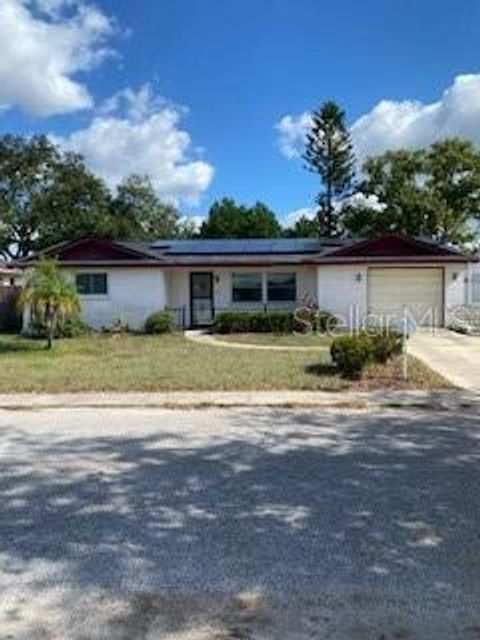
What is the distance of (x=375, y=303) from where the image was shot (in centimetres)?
3122

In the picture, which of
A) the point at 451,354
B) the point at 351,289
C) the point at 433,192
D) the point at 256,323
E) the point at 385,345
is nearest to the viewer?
the point at 385,345

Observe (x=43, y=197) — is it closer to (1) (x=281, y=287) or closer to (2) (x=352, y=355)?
(1) (x=281, y=287)

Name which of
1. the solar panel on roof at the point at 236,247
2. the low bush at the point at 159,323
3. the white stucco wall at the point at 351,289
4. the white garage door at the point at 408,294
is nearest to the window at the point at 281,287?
the solar panel on roof at the point at 236,247

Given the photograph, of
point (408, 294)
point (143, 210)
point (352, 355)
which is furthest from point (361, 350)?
point (143, 210)

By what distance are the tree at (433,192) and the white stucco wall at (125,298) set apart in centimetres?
2246

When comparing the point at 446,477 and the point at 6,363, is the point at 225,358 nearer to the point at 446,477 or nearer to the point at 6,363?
the point at 6,363

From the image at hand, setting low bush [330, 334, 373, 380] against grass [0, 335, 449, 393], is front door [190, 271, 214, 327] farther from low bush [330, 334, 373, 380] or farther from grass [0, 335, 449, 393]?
low bush [330, 334, 373, 380]

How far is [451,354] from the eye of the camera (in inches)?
853

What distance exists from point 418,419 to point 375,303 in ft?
62.6

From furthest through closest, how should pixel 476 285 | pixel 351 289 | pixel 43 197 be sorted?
pixel 43 197 → pixel 476 285 → pixel 351 289

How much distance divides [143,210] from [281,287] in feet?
126

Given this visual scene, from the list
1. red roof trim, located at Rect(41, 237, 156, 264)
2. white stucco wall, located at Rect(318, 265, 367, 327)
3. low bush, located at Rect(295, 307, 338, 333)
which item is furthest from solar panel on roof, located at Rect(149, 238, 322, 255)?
low bush, located at Rect(295, 307, 338, 333)

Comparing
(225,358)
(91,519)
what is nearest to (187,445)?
(91,519)

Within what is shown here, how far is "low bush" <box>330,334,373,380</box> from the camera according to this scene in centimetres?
1661
